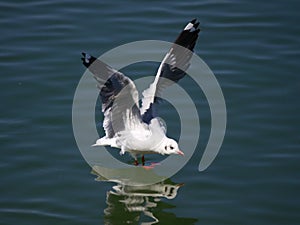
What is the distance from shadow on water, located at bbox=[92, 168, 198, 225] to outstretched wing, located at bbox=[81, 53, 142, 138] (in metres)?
0.73

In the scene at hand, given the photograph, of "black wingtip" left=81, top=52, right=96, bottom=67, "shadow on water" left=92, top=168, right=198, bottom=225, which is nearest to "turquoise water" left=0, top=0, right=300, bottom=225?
"shadow on water" left=92, top=168, right=198, bottom=225

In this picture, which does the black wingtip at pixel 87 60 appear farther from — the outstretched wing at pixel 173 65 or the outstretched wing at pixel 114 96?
the outstretched wing at pixel 173 65

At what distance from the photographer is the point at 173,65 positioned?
10.4 metres

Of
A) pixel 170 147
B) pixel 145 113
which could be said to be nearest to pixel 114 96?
pixel 145 113

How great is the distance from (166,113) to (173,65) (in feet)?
4.40

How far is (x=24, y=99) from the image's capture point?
39.0 feet

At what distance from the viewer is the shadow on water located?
9.41 metres

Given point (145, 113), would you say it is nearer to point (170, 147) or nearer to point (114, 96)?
point (170, 147)

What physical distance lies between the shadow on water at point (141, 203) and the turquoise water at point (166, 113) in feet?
0.05

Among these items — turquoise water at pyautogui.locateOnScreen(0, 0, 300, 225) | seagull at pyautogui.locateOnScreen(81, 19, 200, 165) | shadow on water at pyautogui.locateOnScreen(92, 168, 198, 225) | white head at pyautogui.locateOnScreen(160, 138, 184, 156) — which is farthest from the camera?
white head at pyautogui.locateOnScreen(160, 138, 184, 156)

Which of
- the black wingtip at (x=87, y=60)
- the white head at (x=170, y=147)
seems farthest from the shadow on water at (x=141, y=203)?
the black wingtip at (x=87, y=60)

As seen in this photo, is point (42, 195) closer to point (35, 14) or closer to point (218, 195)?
point (218, 195)

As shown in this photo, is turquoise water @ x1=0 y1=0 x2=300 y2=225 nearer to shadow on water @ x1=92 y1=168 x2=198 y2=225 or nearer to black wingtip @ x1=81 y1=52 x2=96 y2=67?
shadow on water @ x1=92 y1=168 x2=198 y2=225

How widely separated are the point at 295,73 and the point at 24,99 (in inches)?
172
